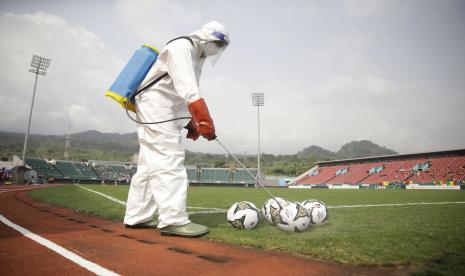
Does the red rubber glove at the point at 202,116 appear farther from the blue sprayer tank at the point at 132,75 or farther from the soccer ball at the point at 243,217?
the soccer ball at the point at 243,217

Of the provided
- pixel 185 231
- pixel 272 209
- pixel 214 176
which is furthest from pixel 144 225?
pixel 214 176

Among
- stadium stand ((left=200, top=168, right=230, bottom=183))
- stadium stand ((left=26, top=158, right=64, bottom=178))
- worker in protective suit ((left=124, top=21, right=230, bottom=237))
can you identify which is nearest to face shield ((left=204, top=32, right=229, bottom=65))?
worker in protective suit ((left=124, top=21, right=230, bottom=237))

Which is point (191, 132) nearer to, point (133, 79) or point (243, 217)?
point (133, 79)

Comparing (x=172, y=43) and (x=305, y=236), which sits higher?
(x=172, y=43)

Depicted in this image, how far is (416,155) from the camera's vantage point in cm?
4806

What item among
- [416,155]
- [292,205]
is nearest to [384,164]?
[416,155]

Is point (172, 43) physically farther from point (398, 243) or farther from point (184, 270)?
point (398, 243)

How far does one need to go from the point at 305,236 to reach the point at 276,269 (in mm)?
1343

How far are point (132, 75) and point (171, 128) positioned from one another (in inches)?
34.5

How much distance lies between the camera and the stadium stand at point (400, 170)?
40656 mm

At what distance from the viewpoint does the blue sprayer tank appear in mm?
3939

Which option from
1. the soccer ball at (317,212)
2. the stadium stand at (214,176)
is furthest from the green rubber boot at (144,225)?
the stadium stand at (214,176)

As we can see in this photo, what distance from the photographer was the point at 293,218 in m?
3.77

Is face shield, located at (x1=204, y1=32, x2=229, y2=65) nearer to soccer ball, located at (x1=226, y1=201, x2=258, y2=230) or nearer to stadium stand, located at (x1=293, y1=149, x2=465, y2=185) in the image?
soccer ball, located at (x1=226, y1=201, x2=258, y2=230)
